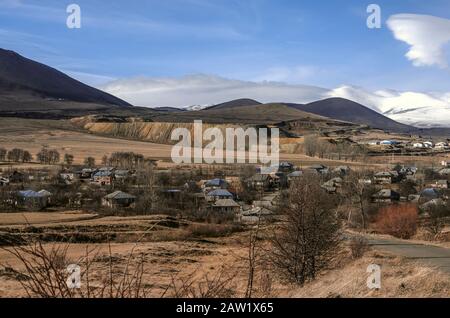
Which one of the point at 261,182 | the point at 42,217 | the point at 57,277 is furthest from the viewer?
the point at 261,182

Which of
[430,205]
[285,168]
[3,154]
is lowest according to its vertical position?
[430,205]

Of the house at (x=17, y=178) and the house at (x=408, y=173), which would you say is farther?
the house at (x=408, y=173)

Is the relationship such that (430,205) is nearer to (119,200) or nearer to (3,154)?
(119,200)

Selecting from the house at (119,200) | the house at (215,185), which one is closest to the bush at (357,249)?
the house at (119,200)

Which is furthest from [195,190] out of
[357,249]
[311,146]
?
[311,146]

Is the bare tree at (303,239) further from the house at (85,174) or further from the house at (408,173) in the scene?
the house at (408,173)

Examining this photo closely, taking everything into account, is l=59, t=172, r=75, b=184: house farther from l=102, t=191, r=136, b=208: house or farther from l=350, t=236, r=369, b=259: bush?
l=350, t=236, r=369, b=259: bush

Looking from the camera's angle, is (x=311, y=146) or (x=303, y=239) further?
(x=311, y=146)

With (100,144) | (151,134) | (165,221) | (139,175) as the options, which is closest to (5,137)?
(100,144)
